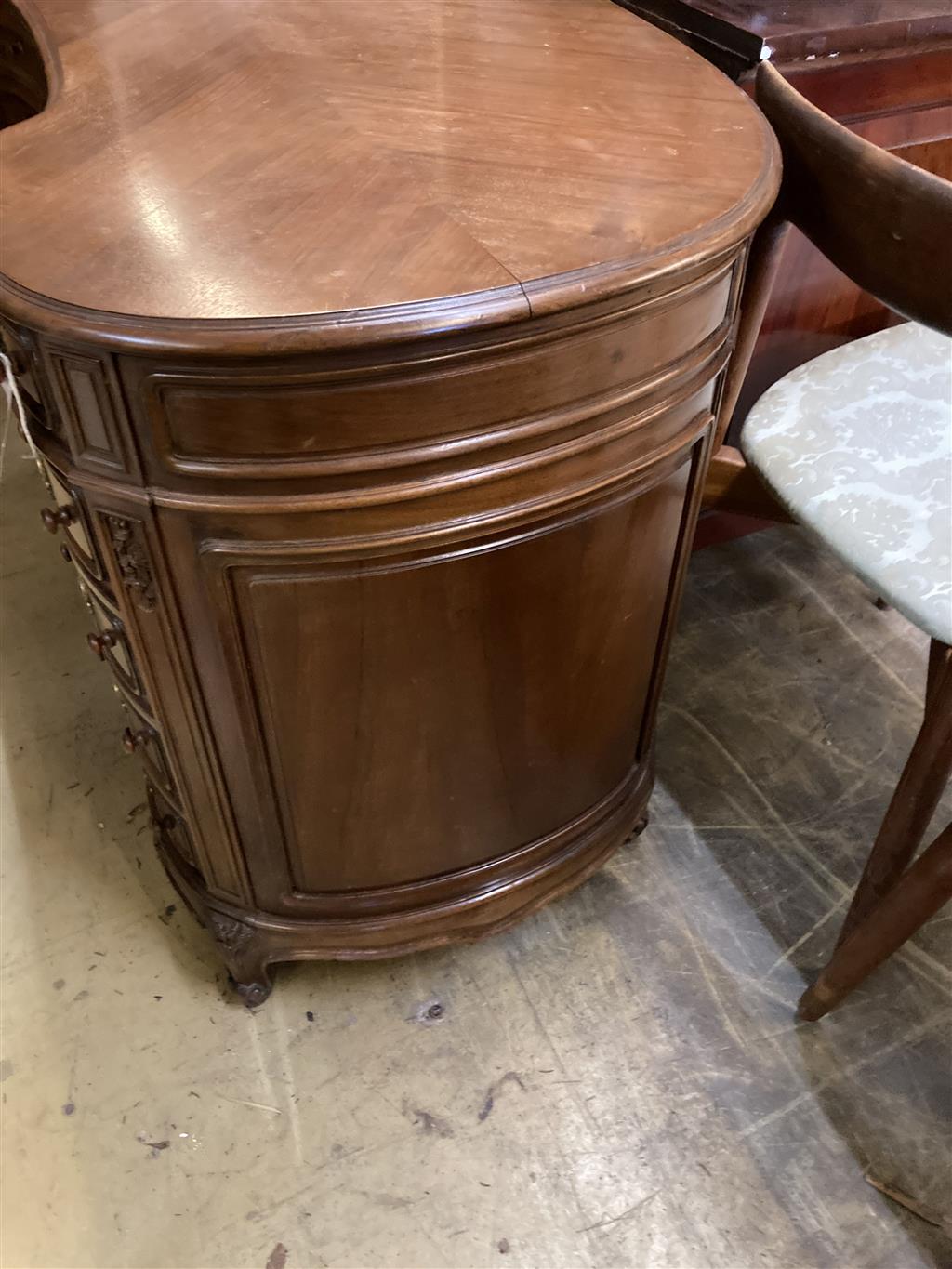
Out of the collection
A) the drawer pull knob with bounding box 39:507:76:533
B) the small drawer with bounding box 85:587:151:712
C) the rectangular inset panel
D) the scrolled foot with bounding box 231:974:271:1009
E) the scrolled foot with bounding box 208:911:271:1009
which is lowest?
the scrolled foot with bounding box 231:974:271:1009

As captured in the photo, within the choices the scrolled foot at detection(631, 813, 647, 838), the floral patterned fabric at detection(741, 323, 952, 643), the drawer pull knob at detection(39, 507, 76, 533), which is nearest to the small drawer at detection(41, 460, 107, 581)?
the drawer pull knob at detection(39, 507, 76, 533)

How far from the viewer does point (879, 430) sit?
0.99 metres

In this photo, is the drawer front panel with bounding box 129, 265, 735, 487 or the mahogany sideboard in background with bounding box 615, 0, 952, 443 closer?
the drawer front panel with bounding box 129, 265, 735, 487

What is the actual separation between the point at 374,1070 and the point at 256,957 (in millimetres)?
190

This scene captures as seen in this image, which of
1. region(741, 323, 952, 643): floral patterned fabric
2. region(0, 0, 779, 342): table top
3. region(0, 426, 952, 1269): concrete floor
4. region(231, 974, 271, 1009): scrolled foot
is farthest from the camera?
region(231, 974, 271, 1009): scrolled foot

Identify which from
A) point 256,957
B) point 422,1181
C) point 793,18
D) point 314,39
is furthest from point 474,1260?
point 793,18

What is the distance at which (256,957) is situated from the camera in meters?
1.08

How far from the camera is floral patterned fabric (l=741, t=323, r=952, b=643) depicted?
876 millimetres

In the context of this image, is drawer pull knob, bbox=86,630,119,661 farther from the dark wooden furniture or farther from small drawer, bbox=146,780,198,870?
small drawer, bbox=146,780,198,870

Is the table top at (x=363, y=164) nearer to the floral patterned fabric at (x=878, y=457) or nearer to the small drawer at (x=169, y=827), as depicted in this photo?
the floral patterned fabric at (x=878, y=457)

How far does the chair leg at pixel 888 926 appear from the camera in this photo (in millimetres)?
954

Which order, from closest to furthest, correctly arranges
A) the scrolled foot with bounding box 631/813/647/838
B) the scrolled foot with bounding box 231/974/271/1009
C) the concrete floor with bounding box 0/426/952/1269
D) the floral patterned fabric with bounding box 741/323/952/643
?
the floral patterned fabric with bounding box 741/323/952/643, the concrete floor with bounding box 0/426/952/1269, the scrolled foot with bounding box 231/974/271/1009, the scrolled foot with bounding box 631/813/647/838

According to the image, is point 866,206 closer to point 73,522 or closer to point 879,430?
point 879,430

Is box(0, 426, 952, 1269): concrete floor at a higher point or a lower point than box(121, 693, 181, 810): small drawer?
lower
